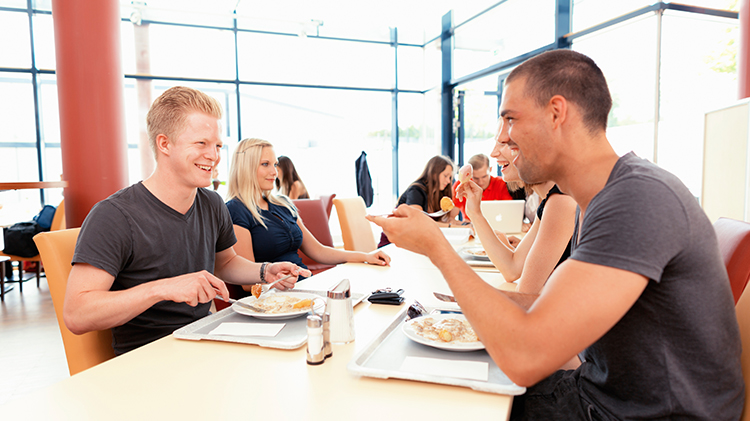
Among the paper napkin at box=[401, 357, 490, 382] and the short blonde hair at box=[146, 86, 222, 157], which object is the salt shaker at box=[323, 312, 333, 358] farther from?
the short blonde hair at box=[146, 86, 222, 157]

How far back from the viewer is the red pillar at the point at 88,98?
10.3ft

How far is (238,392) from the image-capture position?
0.89 metres

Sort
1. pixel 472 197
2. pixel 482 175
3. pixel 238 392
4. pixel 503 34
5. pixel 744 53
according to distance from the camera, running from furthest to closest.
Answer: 1. pixel 503 34
2. pixel 482 175
3. pixel 744 53
4. pixel 472 197
5. pixel 238 392

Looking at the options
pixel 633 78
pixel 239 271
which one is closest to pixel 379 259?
pixel 239 271

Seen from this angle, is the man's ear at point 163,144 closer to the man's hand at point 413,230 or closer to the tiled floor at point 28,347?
the man's hand at point 413,230

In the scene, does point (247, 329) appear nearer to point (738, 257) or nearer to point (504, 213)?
point (738, 257)

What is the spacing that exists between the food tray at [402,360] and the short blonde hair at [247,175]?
5.56ft

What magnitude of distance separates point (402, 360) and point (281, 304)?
0.53 metres

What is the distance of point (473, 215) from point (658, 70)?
3444 millimetres

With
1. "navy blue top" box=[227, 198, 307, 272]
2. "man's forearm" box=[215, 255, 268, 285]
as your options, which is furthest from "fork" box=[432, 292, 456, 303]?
"navy blue top" box=[227, 198, 307, 272]

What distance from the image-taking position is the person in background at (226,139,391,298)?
8.54 feet

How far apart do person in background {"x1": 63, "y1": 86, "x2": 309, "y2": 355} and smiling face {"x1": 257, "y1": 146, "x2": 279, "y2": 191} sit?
38.4 inches

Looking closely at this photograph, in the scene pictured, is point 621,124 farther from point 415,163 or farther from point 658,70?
point 415,163

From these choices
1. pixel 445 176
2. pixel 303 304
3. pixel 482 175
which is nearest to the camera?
pixel 303 304
